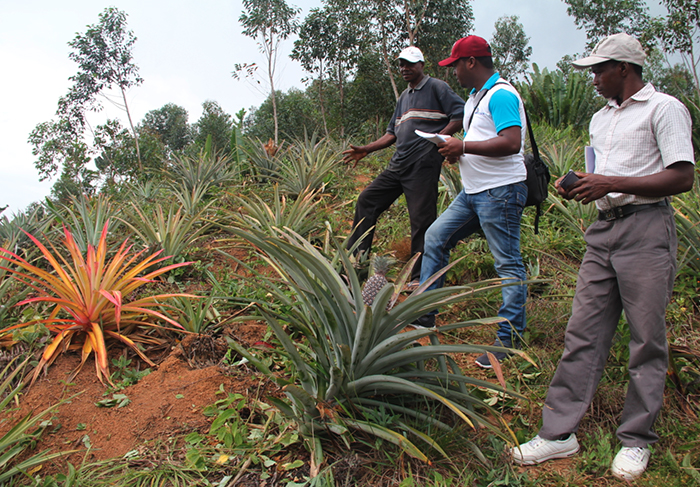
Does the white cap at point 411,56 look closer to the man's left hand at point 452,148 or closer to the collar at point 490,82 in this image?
the collar at point 490,82

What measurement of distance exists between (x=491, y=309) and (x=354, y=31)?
18298 mm

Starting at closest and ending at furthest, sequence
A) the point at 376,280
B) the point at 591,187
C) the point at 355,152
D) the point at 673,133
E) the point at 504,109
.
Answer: the point at 673,133 → the point at 591,187 → the point at 376,280 → the point at 504,109 → the point at 355,152

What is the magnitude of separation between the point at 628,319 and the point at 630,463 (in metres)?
0.60

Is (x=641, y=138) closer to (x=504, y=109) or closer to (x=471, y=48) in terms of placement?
(x=504, y=109)

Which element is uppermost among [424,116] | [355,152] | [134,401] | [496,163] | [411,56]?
[411,56]

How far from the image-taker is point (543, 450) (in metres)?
2.01

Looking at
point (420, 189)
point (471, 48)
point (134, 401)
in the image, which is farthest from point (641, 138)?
point (134, 401)

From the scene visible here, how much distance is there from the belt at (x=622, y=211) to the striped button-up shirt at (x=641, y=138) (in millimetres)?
18

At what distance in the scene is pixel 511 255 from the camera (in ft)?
8.86

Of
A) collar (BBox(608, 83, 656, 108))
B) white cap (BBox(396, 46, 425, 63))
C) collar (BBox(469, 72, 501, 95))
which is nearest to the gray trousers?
collar (BBox(608, 83, 656, 108))

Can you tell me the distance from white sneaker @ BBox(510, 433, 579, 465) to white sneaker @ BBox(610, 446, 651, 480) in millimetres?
174

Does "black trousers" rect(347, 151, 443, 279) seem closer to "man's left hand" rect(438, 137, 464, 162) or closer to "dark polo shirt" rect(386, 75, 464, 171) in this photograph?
"dark polo shirt" rect(386, 75, 464, 171)

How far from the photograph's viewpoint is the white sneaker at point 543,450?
6.59 feet

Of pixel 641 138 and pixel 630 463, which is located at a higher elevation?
pixel 641 138
